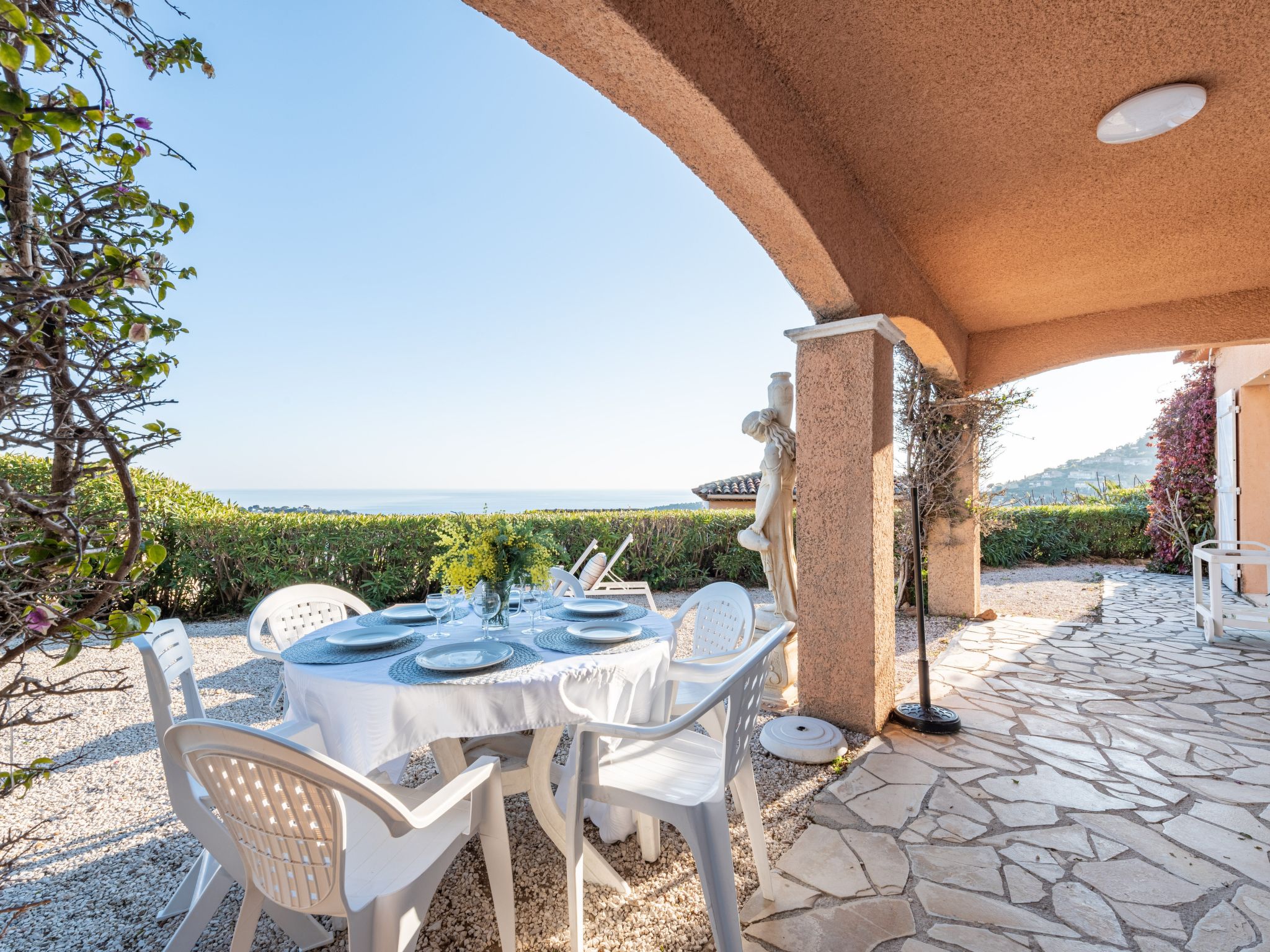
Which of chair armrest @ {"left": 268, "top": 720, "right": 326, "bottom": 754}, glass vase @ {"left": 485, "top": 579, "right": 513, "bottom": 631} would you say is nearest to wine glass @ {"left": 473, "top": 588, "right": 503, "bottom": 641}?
glass vase @ {"left": 485, "top": 579, "right": 513, "bottom": 631}

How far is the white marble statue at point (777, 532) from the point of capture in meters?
3.57

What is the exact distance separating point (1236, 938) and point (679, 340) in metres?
19.3

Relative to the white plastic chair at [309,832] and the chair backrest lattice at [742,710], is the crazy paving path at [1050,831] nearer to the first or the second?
the chair backrest lattice at [742,710]

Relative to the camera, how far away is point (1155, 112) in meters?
2.27

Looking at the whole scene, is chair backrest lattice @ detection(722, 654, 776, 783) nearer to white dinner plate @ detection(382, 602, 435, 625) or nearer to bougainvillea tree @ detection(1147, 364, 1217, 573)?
white dinner plate @ detection(382, 602, 435, 625)

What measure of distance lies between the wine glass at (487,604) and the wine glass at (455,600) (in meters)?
0.10

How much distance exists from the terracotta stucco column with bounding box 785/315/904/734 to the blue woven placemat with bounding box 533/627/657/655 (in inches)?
55.7

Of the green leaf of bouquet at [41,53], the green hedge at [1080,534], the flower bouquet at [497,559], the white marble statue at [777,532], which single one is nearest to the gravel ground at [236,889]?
the white marble statue at [777,532]

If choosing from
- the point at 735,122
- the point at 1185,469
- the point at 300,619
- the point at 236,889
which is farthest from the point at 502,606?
the point at 1185,469

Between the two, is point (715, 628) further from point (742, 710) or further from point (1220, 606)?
point (1220, 606)

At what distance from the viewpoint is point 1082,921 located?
5.92 ft

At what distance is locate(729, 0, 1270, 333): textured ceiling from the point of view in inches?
77.7

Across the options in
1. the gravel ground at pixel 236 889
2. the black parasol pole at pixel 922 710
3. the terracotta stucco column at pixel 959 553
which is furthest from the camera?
the terracotta stucco column at pixel 959 553

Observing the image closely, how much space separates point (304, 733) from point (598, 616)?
1131mm
